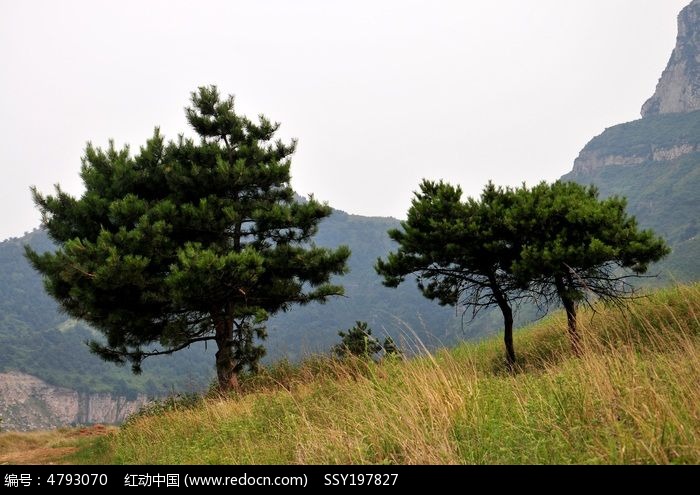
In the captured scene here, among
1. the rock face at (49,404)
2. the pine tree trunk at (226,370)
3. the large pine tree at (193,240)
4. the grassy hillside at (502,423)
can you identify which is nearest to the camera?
the grassy hillside at (502,423)

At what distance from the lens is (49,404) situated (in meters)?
142

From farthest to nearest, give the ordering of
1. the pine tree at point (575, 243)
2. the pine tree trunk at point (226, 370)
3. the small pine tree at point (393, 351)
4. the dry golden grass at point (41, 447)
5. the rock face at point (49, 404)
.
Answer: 1. the rock face at point (49, 404)
2. the pine tree trunk at point (226, 370)
3. the dry golden grass at point (41, 447)
4. the pine tree at point (575, 243)
5. the small pine tree at point (393, 351)

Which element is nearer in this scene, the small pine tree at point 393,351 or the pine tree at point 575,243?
the small pine tree at point 393,351

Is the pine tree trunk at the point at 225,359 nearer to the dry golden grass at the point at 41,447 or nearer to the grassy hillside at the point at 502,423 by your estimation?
the dry golden grass at the point at 41,447

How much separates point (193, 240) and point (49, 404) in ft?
533

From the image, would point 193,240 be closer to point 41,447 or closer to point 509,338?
point 41,447

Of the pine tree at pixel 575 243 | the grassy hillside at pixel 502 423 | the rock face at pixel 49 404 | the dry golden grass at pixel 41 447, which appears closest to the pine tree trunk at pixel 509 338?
the pine tree at pixel 575 243

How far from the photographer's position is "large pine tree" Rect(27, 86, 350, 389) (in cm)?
1220

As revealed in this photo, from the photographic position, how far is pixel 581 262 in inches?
432

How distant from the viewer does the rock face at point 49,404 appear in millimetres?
130000

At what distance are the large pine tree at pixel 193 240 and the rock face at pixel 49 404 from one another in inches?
5176

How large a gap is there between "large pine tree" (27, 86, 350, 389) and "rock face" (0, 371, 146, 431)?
13147cm
